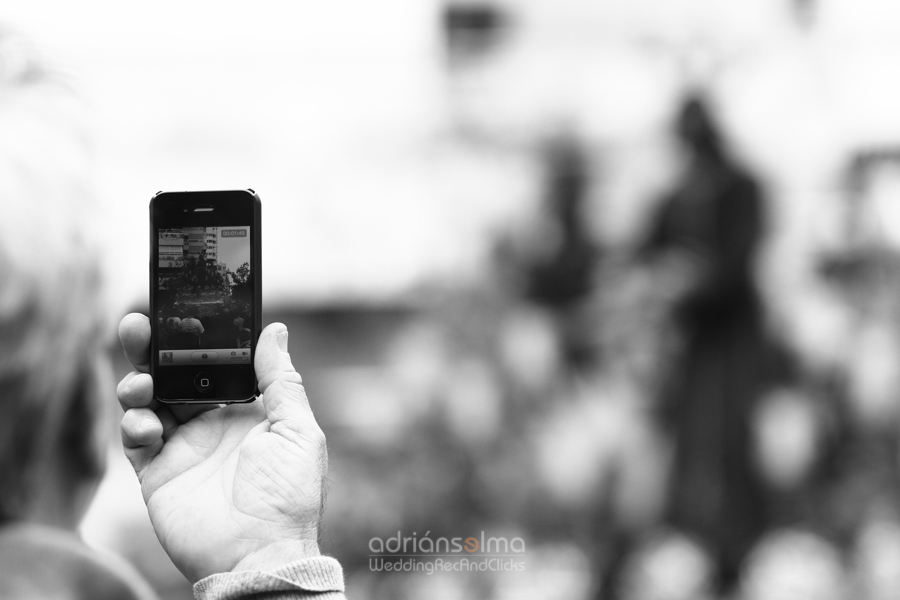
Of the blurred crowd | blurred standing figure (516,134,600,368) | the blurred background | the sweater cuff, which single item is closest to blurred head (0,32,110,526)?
the blurred background

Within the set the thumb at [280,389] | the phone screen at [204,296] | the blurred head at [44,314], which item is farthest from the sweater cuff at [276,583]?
the blurred head at [44,314]

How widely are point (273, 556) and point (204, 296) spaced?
36cm

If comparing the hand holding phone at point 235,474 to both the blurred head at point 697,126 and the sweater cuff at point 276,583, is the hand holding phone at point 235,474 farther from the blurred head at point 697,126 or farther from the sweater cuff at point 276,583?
the blurred head at point 697,126

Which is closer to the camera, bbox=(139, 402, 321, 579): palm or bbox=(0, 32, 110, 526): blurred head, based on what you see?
bbox=(139, 402, 321, 579): palm

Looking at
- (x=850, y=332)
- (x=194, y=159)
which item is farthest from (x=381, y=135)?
(x=850, y=332)

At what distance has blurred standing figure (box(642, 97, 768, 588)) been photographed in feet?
5.30

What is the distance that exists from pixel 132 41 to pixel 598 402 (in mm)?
1282

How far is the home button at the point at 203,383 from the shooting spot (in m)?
0.93

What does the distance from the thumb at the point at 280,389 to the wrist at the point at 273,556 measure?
0.41ft

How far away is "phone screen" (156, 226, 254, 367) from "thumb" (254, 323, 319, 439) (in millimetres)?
60

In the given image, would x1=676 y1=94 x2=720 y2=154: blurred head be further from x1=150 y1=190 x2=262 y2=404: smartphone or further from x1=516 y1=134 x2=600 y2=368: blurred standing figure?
x1=150 y1=190 x2=262 y2=404: smartphone

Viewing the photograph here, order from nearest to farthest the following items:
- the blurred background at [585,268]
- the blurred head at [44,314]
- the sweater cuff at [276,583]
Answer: the sweater cuff at [276,583] → the blurred head at [44,314] → the blurred background at [585,268]

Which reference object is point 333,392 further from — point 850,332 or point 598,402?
point 850,332

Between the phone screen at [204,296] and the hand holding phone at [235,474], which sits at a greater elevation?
the phone screen at [204,296]
